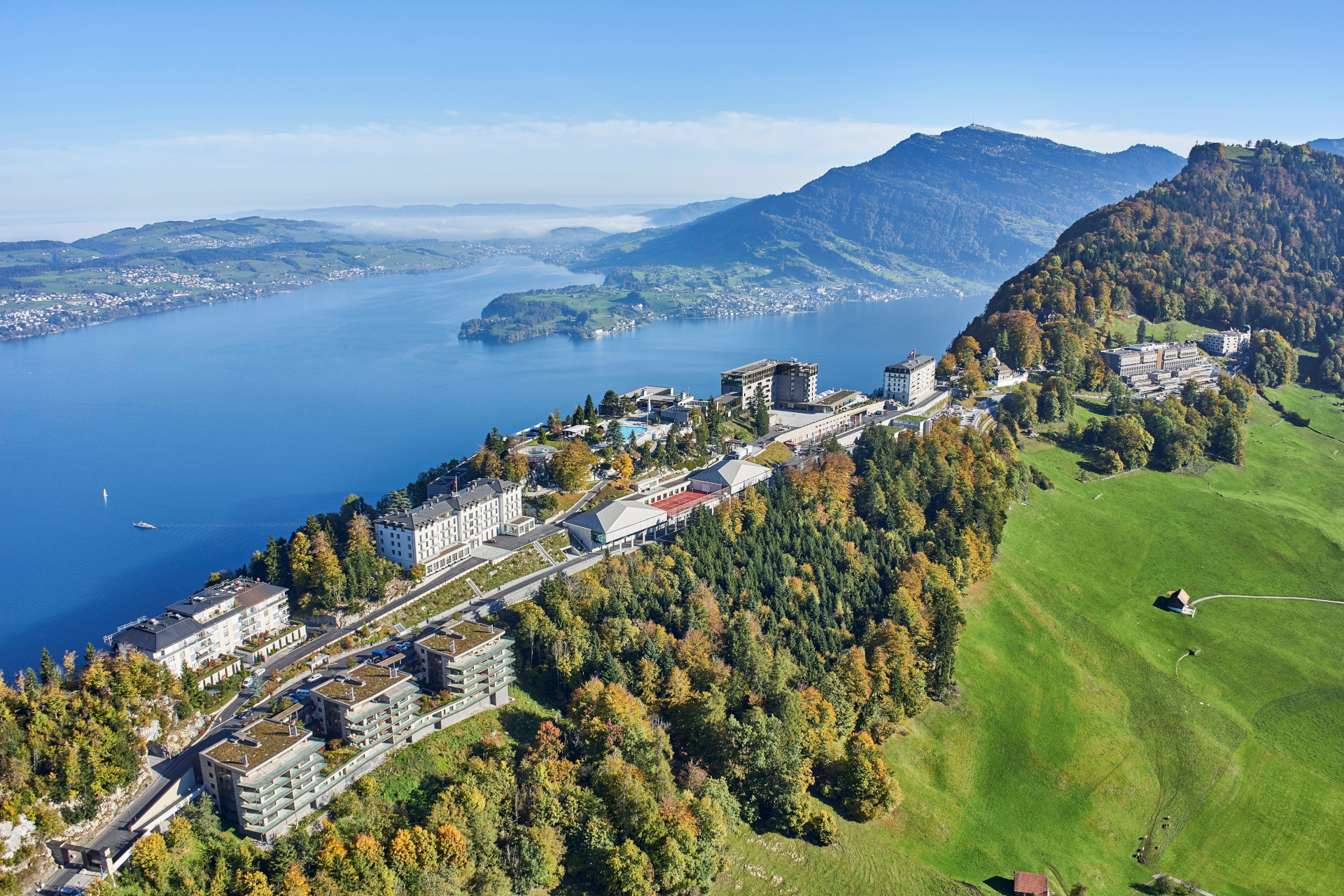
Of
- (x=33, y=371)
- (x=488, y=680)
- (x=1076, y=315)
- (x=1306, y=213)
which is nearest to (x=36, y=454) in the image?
(x=33, y=371)

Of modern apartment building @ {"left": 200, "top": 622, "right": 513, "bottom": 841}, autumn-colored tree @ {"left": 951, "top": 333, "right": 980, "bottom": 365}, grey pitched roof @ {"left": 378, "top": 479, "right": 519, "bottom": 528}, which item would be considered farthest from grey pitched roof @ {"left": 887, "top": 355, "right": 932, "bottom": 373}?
modern apartment building @ {"left": 200, "top": 622, "right": 513, "bottom": 841}

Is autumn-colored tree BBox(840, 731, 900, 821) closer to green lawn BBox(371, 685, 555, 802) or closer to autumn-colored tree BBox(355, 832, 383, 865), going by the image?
green lawn BBox(371, 685, 555, 802)

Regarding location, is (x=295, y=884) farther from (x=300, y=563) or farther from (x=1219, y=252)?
(x=1219, y=252)

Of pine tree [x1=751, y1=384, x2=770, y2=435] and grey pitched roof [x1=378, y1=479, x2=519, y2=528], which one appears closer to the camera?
grey pitched roof [x1=378, y1=479, x2=519, y2=528]

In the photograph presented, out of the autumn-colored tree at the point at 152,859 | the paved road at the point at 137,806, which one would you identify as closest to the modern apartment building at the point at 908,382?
the paved road at the point at 137,806

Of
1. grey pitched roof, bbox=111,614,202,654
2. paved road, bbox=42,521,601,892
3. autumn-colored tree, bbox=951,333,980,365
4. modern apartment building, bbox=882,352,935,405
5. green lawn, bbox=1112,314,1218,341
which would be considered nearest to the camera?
paved road, bbox=42,521,601,892
